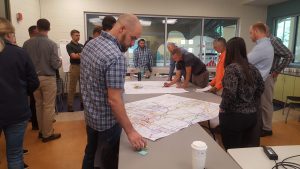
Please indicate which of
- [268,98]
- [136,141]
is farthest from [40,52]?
[268,98]

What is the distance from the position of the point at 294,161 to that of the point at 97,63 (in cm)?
115

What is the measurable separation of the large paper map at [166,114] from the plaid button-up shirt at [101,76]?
0.28 metres

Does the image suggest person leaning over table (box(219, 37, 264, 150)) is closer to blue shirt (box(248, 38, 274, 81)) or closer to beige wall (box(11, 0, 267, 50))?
blue shirt (box(248, 38, 274, 81))

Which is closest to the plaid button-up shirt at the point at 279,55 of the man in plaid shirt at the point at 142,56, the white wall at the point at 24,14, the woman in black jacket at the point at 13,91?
the woman in black jacket at the point at 13,91

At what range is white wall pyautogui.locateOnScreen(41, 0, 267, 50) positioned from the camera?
18.2 feet

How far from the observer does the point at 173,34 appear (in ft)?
21.5

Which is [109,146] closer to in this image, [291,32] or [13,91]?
[13,91]

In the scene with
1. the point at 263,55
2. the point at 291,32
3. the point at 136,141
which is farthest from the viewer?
the point at 291,32

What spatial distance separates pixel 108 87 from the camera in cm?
126

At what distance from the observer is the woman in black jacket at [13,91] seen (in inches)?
65.7

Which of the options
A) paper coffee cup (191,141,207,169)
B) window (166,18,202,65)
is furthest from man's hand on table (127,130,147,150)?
window (166,18,202,65)

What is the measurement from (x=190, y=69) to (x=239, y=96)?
1314 mm

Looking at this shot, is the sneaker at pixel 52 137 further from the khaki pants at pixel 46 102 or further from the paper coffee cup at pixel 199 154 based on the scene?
the paper coffee cup at pixel 199 154

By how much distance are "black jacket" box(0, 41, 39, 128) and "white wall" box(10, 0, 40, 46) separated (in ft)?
7.70
